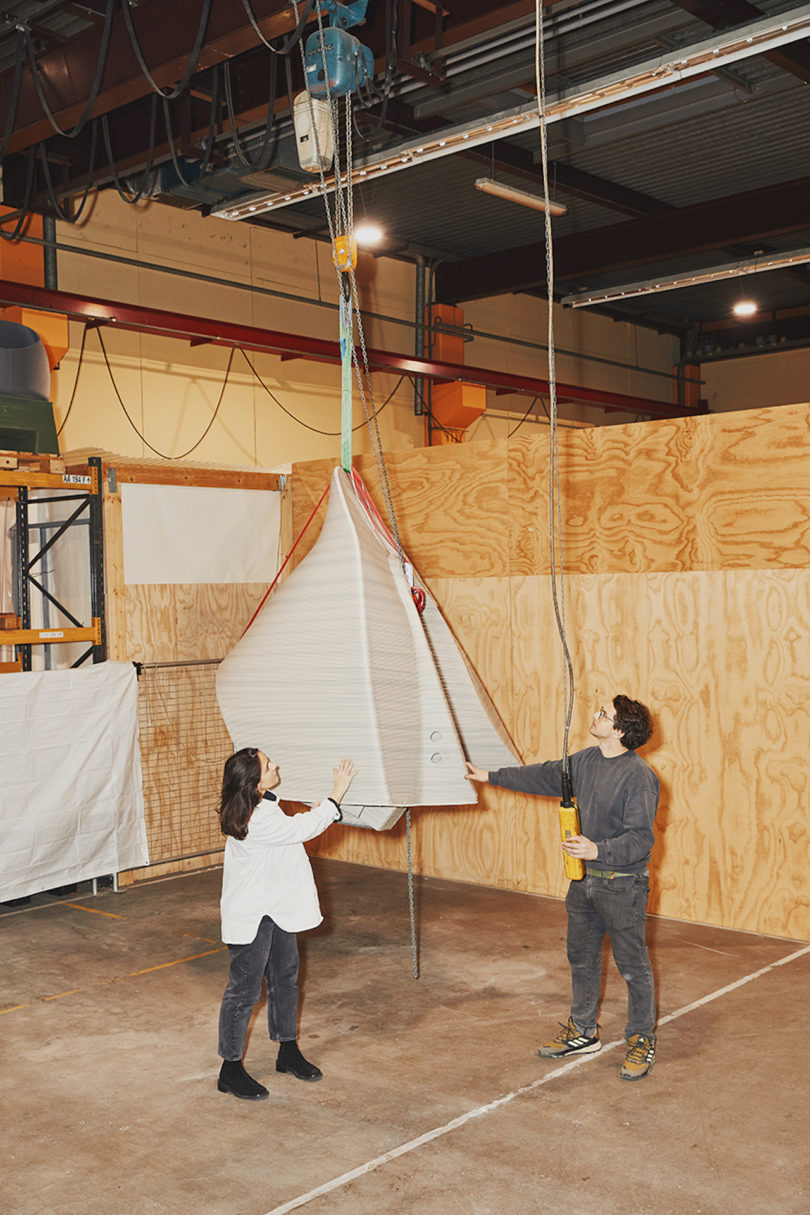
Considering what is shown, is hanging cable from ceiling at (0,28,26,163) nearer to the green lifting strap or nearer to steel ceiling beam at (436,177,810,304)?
the green lifting strap

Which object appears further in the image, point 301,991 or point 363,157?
point 363,157

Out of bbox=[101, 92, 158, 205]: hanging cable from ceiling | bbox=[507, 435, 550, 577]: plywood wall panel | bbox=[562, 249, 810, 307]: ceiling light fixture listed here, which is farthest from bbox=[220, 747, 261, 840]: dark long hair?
bbox=[562, 249, 810, 307]: ceiling light fixture

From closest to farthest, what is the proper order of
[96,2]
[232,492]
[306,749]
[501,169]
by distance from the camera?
1. [306,749]
2. [96,2]
3. [232,492]
4. [501,169]

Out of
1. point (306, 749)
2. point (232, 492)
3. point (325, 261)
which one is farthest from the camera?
point (325, 261)

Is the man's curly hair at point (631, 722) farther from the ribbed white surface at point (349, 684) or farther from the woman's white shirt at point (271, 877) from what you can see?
the woman's white shirt at point (271, 877)

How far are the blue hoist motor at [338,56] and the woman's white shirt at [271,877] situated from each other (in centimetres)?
334

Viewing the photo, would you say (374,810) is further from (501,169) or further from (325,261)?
(325,261)

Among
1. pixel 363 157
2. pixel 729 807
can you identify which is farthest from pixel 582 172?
pixel 729 807

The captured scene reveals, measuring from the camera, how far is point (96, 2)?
6.38m

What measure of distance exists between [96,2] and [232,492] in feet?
9.88

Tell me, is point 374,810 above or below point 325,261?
below

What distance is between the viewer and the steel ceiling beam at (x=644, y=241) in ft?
31.8

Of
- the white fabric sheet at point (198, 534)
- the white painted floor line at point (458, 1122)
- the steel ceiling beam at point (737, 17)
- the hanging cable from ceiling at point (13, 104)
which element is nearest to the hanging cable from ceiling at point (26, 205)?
the hanging cable from ceiling at point (13, 104)

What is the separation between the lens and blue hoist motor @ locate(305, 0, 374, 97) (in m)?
5.18
